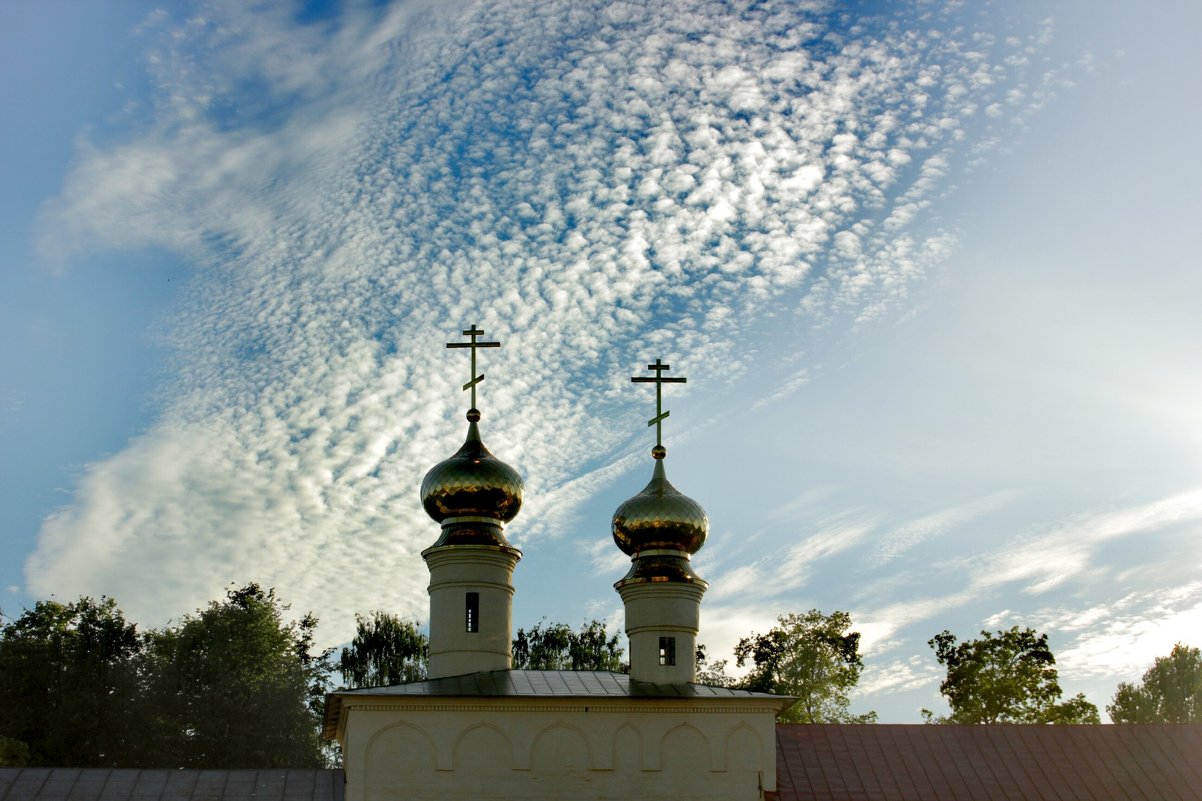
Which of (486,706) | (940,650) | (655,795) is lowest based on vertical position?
(655,795)

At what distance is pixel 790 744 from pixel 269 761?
1485 cm

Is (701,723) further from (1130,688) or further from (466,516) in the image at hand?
(1130,688)

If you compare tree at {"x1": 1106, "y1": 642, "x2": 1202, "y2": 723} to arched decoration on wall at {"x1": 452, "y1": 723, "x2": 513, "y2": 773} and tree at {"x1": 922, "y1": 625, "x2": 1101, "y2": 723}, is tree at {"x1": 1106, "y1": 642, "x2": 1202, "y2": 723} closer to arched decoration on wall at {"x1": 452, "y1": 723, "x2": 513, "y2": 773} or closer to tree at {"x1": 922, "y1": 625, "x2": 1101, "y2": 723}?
tree at {"x1": 922, "y1": 625, "x2": 1101, "y2": 723}

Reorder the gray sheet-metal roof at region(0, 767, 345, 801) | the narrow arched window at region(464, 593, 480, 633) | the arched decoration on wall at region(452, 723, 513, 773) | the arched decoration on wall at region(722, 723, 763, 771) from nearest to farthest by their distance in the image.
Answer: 1. the arched decoration on wall at region(452, 723, 513, 773)
2. the arched decoration on wall at region(722, 723, 763, 771)
3. the gray sheet-metal roof at region(0, 767, 345, 801)
4. the narrow arched window at region(464, 593, 480, 633)

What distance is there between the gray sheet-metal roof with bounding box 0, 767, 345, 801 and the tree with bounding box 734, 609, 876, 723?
52.1 feet

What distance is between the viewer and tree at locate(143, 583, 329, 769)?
96.9 feet

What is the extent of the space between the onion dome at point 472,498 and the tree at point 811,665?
14.3 metres

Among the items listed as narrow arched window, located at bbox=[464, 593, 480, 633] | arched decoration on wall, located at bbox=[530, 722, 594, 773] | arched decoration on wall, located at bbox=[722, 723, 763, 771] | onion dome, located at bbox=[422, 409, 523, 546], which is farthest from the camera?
onion dome, located at bbox=[422, 409, 523, 546]

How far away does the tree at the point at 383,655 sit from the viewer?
36500 mm

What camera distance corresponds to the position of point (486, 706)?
652 inches

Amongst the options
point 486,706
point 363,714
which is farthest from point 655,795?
point 363,714

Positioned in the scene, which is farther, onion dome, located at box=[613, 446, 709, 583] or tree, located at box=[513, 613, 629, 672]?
tree, located at box=[513, 613, 629, 672]

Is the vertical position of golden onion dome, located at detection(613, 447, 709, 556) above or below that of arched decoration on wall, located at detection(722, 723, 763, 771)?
above

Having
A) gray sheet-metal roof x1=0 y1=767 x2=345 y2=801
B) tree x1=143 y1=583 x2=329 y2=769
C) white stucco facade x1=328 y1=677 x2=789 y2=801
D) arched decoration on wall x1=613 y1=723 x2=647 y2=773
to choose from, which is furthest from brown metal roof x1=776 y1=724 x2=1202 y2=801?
tree x1=143 y1=583 x2=329 y2=769
